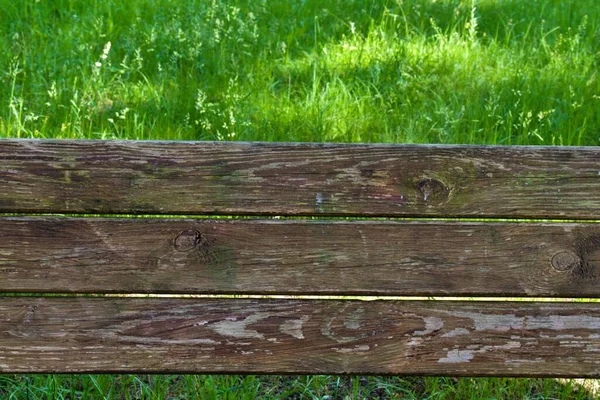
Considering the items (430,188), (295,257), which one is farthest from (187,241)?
(430,188)

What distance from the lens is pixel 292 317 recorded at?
2.00 metres

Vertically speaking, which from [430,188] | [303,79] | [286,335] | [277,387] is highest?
[303,79]

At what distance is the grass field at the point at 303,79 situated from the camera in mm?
3281

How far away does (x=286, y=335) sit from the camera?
2000 millimetres

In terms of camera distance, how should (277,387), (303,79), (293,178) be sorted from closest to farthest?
(293,178) → (277,387) → (303,79)

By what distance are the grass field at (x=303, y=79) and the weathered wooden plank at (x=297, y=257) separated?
756mm

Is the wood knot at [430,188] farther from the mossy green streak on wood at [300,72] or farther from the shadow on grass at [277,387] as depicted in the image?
the mossy green streak on wood at [300,72]

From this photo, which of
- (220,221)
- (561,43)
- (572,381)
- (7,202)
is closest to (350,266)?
(220,221)

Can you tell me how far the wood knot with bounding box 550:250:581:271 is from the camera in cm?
198

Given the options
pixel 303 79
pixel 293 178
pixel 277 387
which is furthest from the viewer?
pixel 303 79

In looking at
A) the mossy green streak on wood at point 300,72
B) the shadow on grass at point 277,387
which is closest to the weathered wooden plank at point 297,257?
the shadow on grass at point 277,387

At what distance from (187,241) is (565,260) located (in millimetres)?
910

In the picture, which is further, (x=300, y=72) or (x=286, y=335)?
(x=300, y=72)

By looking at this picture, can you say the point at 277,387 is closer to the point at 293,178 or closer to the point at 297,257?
the point at 297,257
